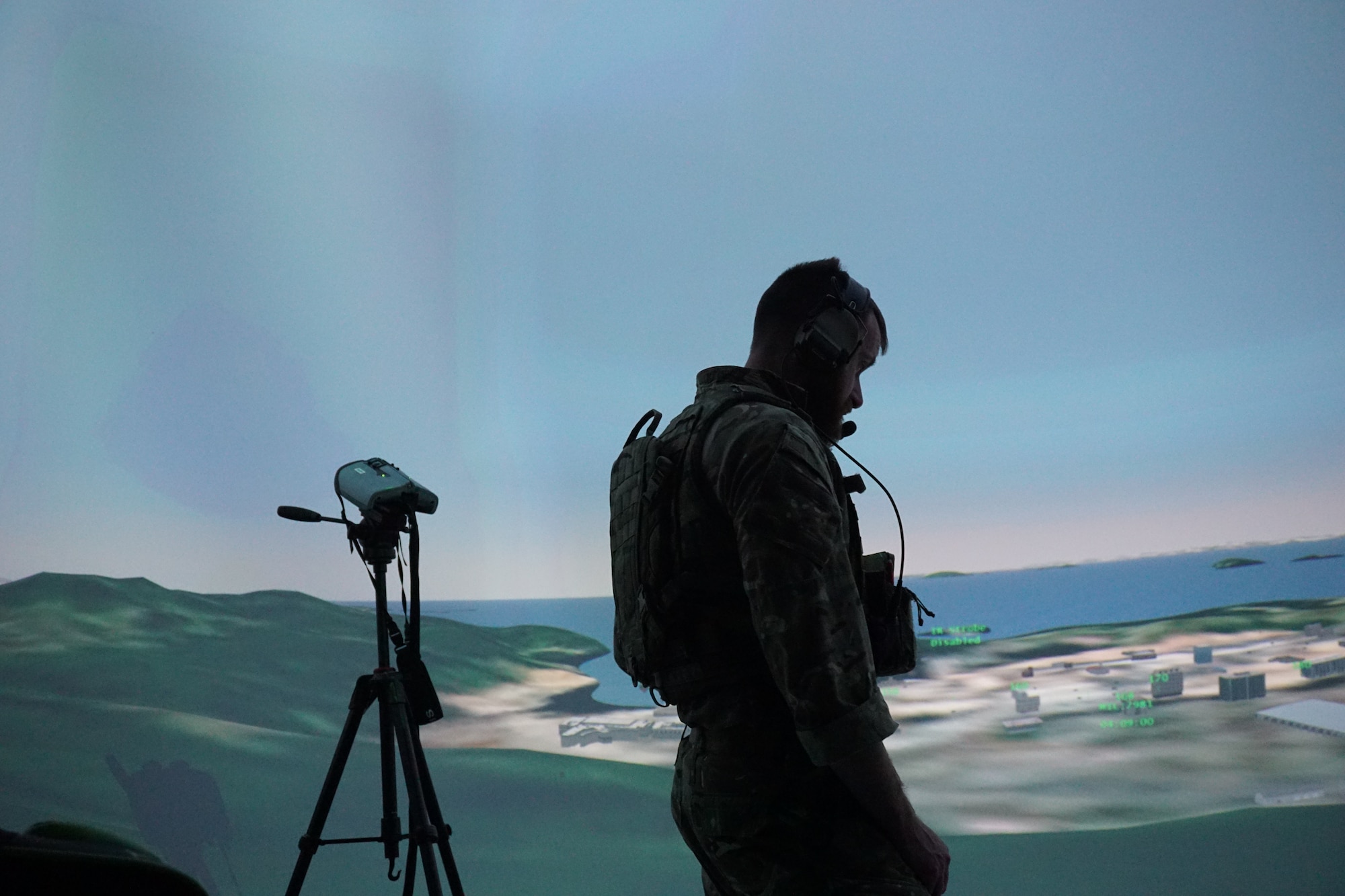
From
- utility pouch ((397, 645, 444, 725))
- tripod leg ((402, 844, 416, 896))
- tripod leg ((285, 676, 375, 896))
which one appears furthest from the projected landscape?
utility pouch ((397, 645, 444, 725))

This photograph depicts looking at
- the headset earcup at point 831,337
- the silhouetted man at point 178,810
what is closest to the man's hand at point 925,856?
the headset earcup at point 831,337

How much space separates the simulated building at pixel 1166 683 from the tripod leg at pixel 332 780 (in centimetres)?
257

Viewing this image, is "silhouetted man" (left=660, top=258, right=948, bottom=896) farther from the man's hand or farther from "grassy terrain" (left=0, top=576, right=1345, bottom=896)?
"grassy terrain" (left=0, top=576, right=1345, bottom=896)

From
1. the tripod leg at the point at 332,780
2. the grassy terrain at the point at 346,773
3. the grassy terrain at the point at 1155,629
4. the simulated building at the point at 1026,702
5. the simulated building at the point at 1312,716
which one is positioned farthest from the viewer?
the grassy terrain at the point at 1155,629

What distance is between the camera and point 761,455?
1.06m

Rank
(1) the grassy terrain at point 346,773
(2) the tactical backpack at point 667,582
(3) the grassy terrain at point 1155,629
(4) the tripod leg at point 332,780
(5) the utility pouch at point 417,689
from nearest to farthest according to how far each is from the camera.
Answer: (2) the tactical backpack at point 667,582, (4) the tripod leg at point 332,780, (5) the utility pouch at point 417,689, (1) the grassy terrain at point 346,773, (3) the grassy terrain at point 1155,629

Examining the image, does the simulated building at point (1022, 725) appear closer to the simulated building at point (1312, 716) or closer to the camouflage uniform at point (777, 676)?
the simulated building at point (1312, 716)

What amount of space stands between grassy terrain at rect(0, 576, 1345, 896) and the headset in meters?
2.17

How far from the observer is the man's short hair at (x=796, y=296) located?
130 cm

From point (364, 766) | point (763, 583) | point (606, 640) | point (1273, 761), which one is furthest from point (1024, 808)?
point (763, 583)

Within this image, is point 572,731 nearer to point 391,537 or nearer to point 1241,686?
point 391,537

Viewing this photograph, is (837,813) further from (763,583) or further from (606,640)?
(606,640)

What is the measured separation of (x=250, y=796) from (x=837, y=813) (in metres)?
2.57

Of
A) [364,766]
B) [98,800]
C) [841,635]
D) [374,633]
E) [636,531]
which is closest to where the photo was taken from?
[841,635]
